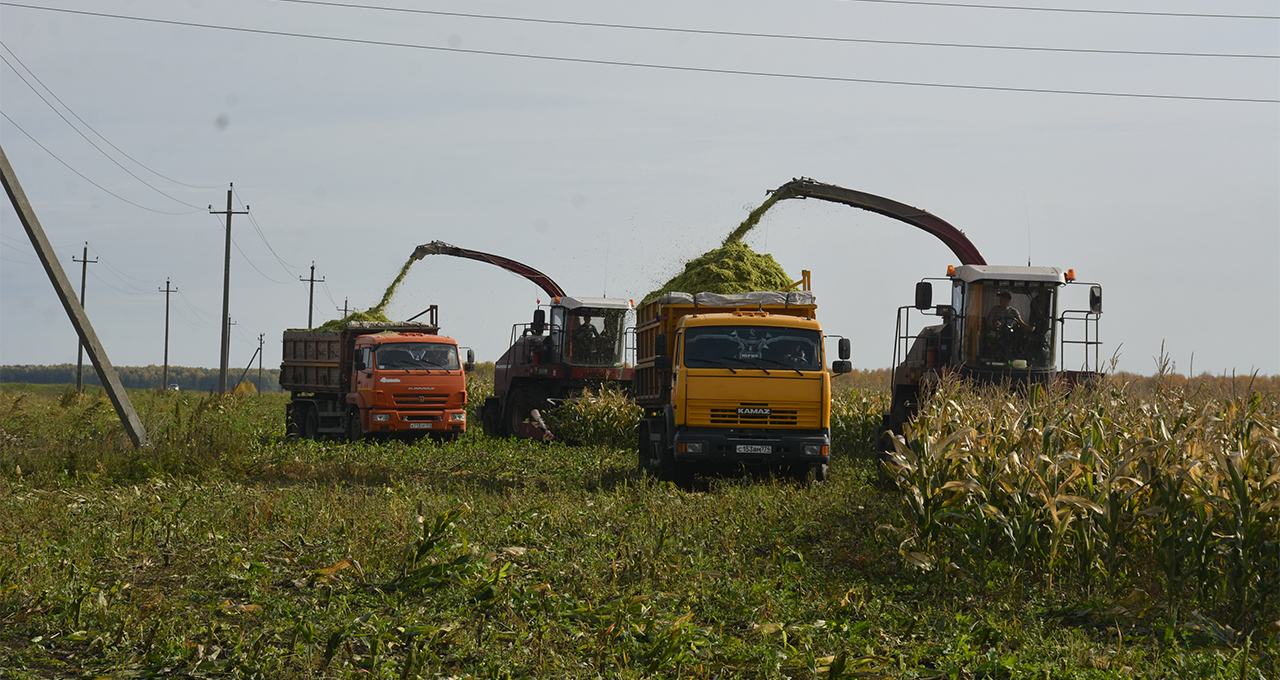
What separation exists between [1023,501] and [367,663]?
17.3 feet

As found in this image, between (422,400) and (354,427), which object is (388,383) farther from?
(354,427)

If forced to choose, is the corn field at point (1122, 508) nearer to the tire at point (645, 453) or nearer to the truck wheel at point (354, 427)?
the tire at point (645, 453)

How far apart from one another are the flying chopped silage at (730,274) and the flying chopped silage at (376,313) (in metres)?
9.91

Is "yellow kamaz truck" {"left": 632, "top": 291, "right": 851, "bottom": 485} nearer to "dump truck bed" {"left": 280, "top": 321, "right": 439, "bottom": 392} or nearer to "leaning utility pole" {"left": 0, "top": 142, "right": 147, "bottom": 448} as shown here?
"leaning utility pole" {"left": 0, "top": 142, "right": 147, "bottom": 448}

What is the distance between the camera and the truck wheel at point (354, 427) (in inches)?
883

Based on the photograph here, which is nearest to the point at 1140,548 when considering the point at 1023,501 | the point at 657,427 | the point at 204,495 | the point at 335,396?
the point at 1023,501

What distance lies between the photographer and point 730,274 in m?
18.0

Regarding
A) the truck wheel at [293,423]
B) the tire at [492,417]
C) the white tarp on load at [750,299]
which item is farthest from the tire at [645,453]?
the truck wheel at [293,423]

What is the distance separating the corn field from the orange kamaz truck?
46.5 ft

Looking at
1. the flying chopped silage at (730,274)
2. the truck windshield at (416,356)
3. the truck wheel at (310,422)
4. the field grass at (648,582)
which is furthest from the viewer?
the truck wheel at (310,422)

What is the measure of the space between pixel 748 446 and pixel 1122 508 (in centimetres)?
618

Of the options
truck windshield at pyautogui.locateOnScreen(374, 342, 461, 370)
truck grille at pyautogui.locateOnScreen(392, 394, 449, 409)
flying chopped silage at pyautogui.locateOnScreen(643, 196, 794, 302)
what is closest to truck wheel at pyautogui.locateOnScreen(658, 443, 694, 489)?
flying chopped silage at pyautogui.locateOnScreen(643, 196, 794, 302)

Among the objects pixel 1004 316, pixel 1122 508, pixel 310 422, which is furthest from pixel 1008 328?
pixel 310 422

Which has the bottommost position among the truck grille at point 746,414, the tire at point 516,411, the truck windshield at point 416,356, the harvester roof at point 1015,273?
the tire at point 516,411
